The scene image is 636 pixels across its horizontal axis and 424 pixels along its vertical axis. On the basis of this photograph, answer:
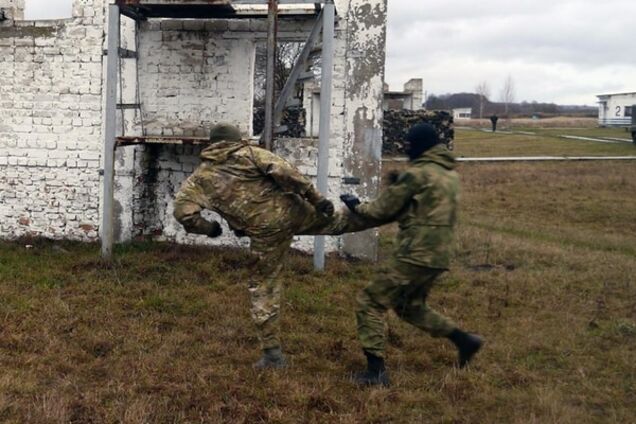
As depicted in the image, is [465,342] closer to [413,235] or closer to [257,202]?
[413,235]

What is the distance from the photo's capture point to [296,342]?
5742mm

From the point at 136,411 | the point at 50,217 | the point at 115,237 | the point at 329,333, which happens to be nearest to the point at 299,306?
the point at 329,333

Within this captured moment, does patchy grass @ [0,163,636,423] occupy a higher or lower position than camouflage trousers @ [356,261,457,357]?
lower

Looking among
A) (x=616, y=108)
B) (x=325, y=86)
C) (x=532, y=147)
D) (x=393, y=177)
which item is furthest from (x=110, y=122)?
(x=616, y=108)

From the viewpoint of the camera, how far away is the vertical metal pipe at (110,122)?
8.14m

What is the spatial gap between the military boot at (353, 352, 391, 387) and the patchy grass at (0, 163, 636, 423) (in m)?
0.09

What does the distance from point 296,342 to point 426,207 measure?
1.74 m

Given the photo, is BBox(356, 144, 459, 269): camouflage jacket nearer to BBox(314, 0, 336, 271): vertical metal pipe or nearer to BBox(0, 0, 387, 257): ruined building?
BBox(314, 0, 336, 271): vertical metal pipe

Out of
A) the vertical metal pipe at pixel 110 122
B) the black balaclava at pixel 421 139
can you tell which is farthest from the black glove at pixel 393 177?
the vertical metal pipe at pixel 110 122

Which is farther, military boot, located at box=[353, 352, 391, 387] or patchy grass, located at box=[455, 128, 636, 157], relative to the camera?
patchy grass, located at box=[455, 128, 636, 157]

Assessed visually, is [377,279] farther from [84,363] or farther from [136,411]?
[84,363]

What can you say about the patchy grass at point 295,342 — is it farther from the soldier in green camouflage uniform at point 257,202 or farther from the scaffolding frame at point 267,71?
the scaffolding frame at point 267,71

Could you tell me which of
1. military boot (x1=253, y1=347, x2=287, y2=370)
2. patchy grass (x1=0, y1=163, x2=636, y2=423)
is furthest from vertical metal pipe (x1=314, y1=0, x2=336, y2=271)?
military boot (x1=253, y1=347, x2=287, y2=370)

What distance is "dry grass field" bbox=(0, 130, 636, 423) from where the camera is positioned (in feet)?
14.6
